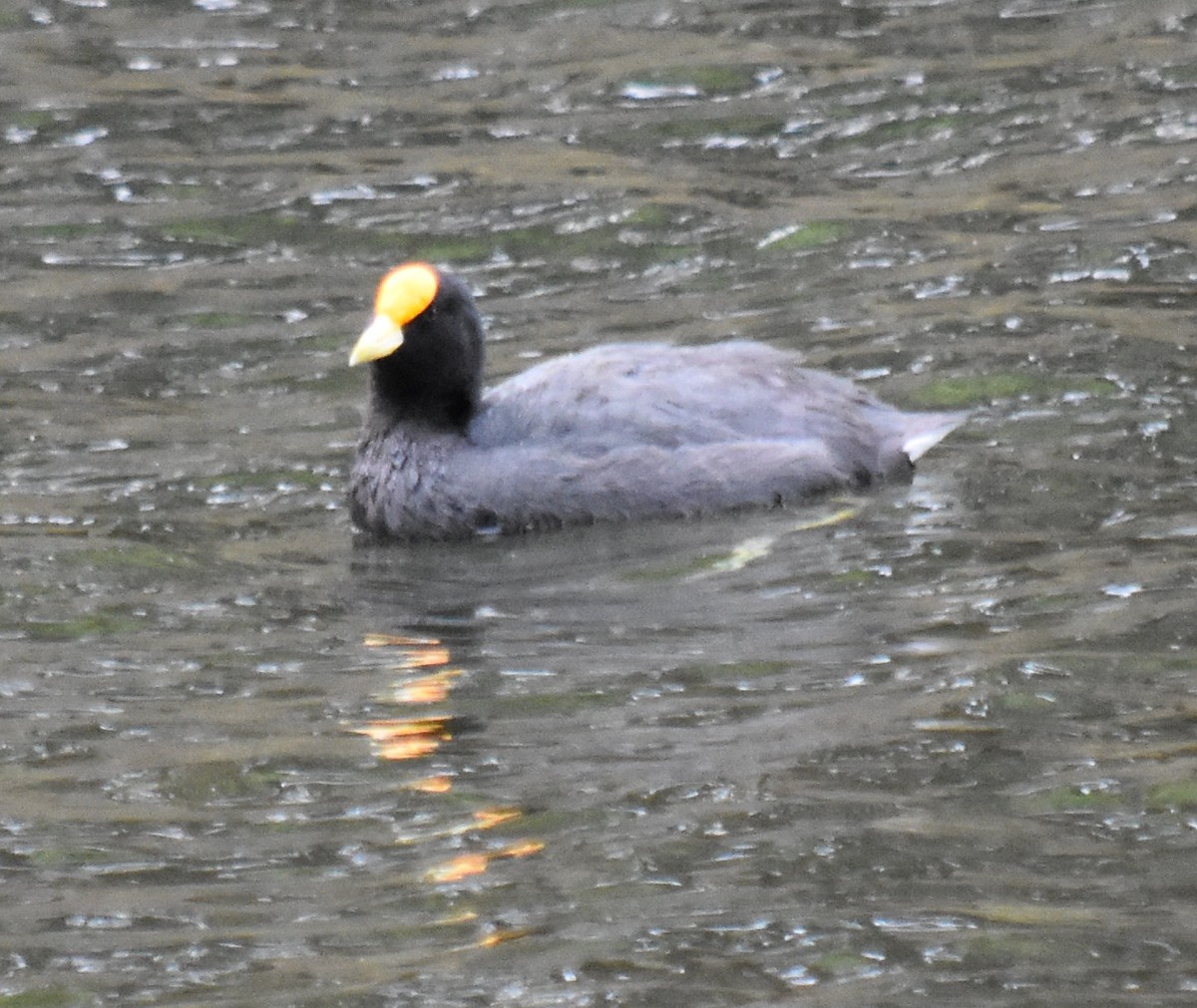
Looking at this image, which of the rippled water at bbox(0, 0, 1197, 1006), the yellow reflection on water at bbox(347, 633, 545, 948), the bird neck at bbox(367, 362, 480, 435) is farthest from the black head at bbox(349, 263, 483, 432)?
the yellow reflection on water at bbox(347, 633, 545, 948)

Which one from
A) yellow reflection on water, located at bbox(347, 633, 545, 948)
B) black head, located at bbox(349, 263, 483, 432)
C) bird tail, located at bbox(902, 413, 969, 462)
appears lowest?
yellow reflection on water, located at bbox(347, 633, 545, 948)

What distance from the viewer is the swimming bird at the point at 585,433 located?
7.98 metres

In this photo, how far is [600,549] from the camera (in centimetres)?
779

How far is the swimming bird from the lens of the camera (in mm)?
A: 7977

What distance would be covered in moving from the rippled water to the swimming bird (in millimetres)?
149

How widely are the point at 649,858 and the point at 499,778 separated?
2.11 feet

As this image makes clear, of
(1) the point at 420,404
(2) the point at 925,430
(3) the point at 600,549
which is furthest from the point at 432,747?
(2) the point at 925,430

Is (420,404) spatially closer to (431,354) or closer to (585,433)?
(431,354)

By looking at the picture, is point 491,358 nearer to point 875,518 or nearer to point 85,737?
point 875,518

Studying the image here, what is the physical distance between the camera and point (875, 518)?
789 centimetres

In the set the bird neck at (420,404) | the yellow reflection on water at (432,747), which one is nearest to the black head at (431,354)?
the bird neck at (420,404)

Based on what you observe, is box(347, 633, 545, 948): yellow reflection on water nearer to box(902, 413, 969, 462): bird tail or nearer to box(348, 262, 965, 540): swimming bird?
box(348, 262, 965, 540): swimming bird

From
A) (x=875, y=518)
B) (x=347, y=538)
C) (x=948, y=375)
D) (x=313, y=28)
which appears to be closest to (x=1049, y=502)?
(x=875, y=518)

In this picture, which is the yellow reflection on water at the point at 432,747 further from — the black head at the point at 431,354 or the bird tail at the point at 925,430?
the bird tail at the point at 925,430
